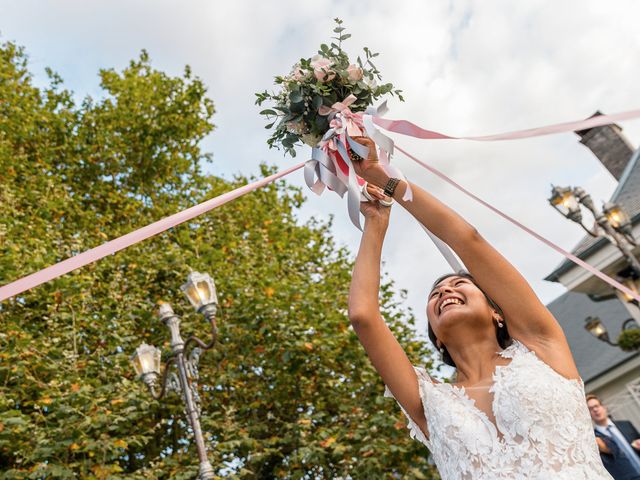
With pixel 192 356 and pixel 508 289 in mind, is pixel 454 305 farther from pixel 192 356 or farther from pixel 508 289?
pixel 192 356

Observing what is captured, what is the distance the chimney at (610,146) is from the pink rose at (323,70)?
84.6ft

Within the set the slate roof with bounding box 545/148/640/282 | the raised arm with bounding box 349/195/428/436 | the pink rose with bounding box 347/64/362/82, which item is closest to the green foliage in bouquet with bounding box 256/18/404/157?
the pink rose with bounding box 347/64/362/82

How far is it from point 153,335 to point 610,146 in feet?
70.5

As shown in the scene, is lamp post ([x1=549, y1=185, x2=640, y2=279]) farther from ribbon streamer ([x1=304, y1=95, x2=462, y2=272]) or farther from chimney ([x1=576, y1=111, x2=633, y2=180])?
chimney ([x1=576, y1=111, x2=633, y2=180])

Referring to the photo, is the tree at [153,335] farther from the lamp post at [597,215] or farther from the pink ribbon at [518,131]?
the pink ribbon at [518,131]

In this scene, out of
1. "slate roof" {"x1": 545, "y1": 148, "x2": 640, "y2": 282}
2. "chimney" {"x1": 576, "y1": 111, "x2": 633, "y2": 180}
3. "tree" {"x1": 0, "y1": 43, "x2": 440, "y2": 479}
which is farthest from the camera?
"chimney" {"x1": 576, "y1": 111, "x2": 633, "y2": 180}

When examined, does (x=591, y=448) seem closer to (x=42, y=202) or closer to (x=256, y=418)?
(x=256, y=418)

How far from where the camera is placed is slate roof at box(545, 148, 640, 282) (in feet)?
67.7

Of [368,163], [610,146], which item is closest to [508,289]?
[368,163]

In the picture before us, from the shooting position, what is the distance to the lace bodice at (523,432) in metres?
1.94

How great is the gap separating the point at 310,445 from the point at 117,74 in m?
11.9

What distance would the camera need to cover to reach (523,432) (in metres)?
1.98

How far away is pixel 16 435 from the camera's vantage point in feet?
26.8

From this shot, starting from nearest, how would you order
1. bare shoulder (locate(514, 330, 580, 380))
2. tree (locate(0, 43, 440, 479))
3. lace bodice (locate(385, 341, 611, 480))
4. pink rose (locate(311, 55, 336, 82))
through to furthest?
lace bodice (locate(385, 341, 611, 480)) < bare shoulder (locate(514, 330, 580, 380)) < pink rose (locate(311, 55, 336, 82)) < tree (locate(0, 43, 440, 479))
